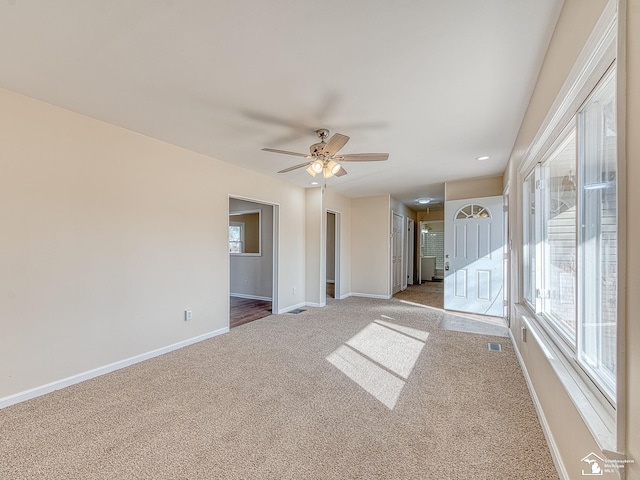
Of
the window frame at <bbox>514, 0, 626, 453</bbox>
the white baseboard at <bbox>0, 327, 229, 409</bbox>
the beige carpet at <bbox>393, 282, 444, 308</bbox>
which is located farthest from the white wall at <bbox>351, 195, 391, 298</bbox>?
the window frame at <bbox>514, 0, 626, 453</bbox>

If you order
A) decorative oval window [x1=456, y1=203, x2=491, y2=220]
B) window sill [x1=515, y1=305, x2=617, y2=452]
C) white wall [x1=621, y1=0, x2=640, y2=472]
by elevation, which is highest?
decorative oval window [x1=456, y1=203, x2=491, y2=220]

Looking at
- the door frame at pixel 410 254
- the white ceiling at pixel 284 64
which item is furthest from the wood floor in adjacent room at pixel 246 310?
the door frame at pixel 410 254

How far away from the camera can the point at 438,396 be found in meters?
2.38

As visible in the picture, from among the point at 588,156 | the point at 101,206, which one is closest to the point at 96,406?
the point at 101,206

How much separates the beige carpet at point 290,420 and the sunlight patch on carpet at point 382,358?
2 cm

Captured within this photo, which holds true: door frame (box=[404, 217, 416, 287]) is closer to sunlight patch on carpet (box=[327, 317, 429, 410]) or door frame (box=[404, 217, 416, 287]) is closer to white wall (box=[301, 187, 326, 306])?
white wall (box=[301, 187, 326, 306])

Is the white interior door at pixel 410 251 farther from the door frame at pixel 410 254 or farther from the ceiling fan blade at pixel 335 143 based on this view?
the ceiling fan blade at pixel 335 143

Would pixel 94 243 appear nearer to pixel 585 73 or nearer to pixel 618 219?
pixel 618 219

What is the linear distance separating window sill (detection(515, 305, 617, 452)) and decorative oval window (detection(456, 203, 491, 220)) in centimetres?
345

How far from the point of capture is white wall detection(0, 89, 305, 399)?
231 centimetres

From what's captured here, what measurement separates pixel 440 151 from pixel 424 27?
232cm

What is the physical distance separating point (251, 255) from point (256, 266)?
0.92 ft

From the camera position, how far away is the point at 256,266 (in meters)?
6.56

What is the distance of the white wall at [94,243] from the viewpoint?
2.31m
